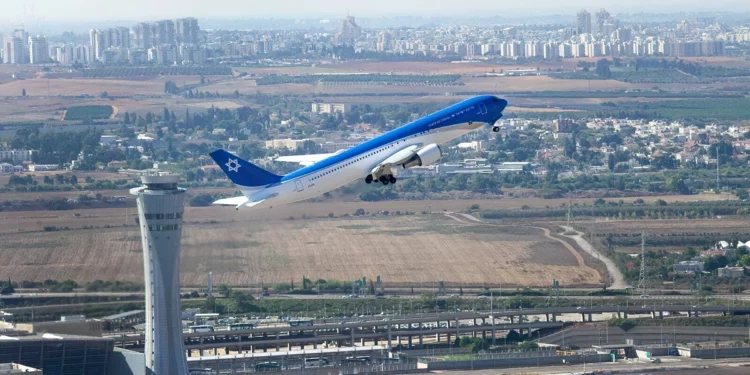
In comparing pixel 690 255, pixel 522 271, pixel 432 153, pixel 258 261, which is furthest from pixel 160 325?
pixel 690 255

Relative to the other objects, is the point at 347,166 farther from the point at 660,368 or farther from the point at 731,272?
A: the point at 731,272

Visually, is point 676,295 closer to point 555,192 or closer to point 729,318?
point 729,318

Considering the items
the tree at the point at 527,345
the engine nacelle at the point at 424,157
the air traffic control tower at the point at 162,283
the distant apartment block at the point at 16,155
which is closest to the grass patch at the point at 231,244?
the air traffic control tower at the point at 162,283

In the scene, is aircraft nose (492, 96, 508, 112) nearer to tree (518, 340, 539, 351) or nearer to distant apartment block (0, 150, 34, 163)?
tree (518, 340, 539, 351)

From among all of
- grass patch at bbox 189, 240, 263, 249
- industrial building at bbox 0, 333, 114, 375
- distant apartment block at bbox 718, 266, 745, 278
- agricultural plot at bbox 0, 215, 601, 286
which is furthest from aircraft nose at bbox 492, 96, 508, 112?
distant apartment block at bbox 718, 266, 745, 278

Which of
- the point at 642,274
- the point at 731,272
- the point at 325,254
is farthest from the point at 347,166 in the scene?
the point at 731,272
